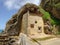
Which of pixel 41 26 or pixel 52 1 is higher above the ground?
pixel 52 1

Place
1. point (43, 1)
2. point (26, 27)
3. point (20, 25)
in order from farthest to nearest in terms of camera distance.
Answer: point (43, 1)
point (20, 25)
point (26, 27)

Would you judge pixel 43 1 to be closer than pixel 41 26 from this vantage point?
No

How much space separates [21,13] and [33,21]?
249 cm

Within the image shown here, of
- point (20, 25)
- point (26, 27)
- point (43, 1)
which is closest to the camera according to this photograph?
point (26, 27)

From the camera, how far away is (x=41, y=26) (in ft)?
86.8

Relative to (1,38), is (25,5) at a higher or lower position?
higher

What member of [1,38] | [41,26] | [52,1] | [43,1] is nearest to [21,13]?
[41,26]

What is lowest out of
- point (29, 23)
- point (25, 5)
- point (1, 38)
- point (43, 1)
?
point (1, 38)

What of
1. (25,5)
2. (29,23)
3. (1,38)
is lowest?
(1,38)

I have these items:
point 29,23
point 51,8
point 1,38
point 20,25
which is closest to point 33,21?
point 29,23

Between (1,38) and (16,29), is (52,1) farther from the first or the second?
(1,38)

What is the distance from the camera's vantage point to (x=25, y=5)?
85.4 ft

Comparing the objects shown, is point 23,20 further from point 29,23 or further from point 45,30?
point 45,30

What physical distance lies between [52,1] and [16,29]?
1108 centimetres
